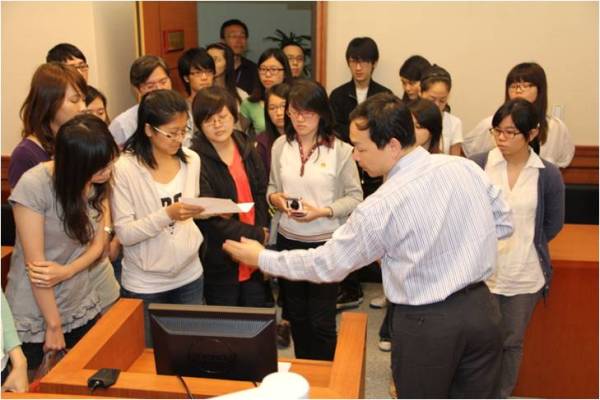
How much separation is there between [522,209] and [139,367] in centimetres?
164

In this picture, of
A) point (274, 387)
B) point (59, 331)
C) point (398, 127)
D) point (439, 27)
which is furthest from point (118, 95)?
point (274, 387)

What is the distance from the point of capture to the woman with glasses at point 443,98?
135 inches

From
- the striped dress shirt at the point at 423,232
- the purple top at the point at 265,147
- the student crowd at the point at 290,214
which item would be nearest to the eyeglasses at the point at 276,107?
the student crowd at the point at 290,214

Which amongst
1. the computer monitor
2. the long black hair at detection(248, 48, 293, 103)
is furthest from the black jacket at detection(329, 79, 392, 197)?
the computer monitor

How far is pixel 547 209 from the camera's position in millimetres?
2699

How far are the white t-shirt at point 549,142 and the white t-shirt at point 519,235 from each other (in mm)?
788

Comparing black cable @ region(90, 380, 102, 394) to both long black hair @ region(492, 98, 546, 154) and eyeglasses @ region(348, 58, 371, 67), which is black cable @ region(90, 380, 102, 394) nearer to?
long black hair @ region(492, 98, 546, 154)

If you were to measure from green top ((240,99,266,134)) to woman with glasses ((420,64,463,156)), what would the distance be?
93 cm

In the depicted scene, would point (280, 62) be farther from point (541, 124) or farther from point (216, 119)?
point (541, 124)

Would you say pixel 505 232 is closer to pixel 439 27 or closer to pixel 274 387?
pixel 274 387

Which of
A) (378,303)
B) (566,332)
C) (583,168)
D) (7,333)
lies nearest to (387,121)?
(7,333)

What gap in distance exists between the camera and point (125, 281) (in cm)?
244

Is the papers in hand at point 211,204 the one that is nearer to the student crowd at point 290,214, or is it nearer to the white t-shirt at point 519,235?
the student crowd at point 290,214

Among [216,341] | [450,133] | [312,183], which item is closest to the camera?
[216,341]
